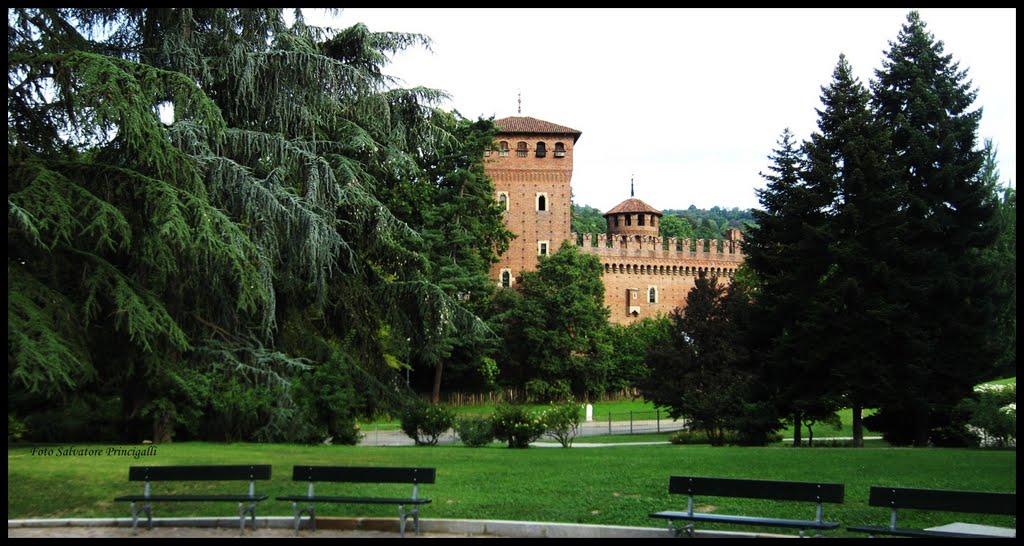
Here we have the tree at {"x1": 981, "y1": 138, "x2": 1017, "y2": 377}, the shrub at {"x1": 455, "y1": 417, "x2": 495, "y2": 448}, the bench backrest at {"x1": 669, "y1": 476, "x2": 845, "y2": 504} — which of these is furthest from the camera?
the tree at {"x1": 981, "y1": 138, "x2": 1017, "y2": 377}

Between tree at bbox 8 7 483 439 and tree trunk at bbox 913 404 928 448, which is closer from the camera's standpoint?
tree at bbox 8 7 483 439

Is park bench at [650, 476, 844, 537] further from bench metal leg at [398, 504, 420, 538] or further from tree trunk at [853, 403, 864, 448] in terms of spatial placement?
tree trunk at [853, 403, 864, 448]

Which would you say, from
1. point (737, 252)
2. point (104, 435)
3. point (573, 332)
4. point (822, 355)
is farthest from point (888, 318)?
point (737, 252)

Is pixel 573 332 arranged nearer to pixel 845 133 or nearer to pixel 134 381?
pixel 845 133

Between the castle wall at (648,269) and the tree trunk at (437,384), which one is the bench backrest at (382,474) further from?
the castle wall at (648,269)

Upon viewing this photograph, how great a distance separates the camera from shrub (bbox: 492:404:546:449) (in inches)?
711

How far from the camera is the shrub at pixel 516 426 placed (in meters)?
18.1

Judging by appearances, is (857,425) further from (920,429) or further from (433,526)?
(433,526)

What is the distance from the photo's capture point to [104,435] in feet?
51.7

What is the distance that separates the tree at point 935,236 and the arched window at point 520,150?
26404 mm

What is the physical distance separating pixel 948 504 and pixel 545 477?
5.47 m

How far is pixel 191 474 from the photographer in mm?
8633

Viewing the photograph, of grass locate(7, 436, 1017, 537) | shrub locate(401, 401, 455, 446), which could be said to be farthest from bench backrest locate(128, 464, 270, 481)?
shrub locate(401, 401, 455, 446)

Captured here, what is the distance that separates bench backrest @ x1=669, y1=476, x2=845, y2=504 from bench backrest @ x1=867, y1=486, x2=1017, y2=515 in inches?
13.2
